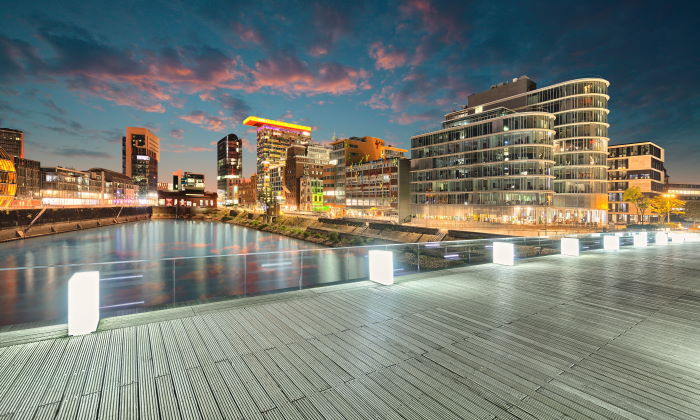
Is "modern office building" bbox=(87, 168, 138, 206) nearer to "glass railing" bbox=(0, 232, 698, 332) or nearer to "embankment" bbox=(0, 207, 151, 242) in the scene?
"embankment" bbox=(0, 207, 151, 242)

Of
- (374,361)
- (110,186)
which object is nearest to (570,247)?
(374,361)

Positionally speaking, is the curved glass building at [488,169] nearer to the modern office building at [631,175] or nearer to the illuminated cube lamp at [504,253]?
the modern office building at [631,175]

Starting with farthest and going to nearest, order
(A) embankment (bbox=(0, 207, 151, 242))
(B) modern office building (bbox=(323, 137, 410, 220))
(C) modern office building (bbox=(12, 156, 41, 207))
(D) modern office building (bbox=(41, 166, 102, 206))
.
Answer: (D) modern office building (bbox=(41, 166, 102, 206))
(C) modern office building (bbox=(12, 156, 41, 207))
(B) modern office building (bbox=(323, 137, 410, 220))
(A) embankment (bbox=(0, 207, 151, 242))

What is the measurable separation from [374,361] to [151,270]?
42.2 meters

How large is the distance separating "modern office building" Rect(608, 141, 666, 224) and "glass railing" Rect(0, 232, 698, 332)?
61723 mm

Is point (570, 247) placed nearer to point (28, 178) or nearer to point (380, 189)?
point (380, 189)

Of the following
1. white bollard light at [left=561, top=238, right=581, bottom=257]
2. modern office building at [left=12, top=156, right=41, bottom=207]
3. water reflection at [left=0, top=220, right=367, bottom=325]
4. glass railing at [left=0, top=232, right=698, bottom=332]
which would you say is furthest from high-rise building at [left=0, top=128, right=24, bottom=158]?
white bollard light at [left=561, top=238, right=581, bottom=257]

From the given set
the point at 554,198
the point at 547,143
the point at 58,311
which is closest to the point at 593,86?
the point at 547,143

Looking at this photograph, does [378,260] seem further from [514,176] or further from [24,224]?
[24,224]

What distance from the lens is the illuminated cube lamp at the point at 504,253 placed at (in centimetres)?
1402

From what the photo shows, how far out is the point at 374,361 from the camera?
17.2ft

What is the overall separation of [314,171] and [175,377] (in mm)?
133374

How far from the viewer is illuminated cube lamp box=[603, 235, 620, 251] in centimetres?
1958

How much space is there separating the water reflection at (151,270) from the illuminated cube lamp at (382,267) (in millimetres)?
882
